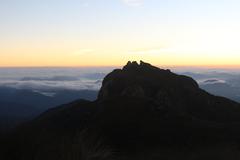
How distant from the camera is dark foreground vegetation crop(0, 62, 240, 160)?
2264 inches

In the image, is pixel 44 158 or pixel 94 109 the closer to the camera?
pixel 44 158

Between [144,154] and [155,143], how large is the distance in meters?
10.9

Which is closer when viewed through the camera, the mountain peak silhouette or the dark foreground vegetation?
the dark foreground vegetation

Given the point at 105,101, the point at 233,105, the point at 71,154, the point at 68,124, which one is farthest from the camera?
the point at 233,105

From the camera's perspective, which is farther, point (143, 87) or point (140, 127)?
point (143, 87)

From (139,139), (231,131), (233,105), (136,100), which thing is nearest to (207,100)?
(233,105)

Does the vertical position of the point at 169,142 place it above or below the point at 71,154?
below

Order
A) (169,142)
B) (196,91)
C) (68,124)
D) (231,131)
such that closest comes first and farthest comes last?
(169,142) → (231,131) → (68,124) → (196,91)

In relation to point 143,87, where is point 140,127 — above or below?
below

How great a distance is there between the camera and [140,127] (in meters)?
129

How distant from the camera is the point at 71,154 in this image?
39594 millimetres

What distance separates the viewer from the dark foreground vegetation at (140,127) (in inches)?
2264

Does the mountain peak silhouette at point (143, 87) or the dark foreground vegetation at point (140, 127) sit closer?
the dark foreground vegetation at point (140, 127)

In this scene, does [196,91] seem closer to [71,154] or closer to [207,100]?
[207,100]
